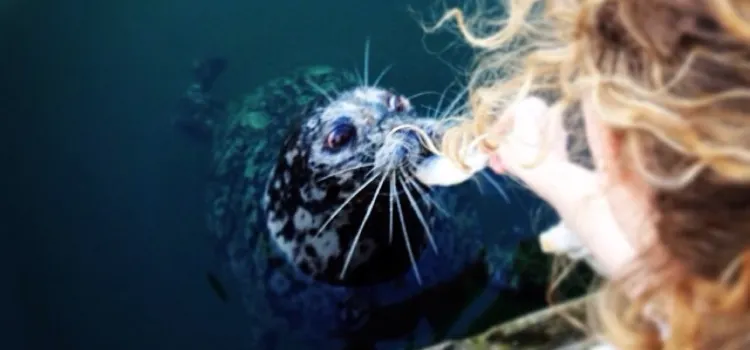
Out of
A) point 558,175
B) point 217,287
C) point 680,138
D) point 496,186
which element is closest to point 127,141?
point 217,287

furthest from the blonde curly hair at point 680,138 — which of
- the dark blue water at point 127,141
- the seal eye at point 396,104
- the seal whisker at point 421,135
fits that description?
the dark blue water at point 127,141

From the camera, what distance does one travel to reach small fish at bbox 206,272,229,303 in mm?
1034

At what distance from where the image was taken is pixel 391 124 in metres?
1.01

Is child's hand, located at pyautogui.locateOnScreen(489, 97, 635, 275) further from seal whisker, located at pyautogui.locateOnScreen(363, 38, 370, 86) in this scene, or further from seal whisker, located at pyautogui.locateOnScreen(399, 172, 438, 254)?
seal whisker, located at pyautogui.locateOnScreen(363, 38, 370, 86)

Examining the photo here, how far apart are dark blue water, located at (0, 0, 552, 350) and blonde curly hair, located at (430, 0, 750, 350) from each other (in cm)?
52

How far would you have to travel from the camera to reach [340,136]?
1.00 m

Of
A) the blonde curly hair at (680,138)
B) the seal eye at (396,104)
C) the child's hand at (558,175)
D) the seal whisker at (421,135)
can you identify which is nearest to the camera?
the blonde curly hair at (680,138)

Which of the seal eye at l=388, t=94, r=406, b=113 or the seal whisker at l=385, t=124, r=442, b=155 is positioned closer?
the seal whisker at l=385, t=124, r=442, b=155

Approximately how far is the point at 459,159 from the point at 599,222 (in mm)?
205

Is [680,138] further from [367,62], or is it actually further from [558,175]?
[367,62]

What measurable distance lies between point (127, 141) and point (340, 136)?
0.28m

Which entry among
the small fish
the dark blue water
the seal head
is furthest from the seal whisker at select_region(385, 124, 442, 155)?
the small fish

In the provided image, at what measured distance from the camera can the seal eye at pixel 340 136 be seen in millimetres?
1000

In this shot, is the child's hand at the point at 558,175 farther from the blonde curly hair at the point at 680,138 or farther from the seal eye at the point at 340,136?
the seal eye at the point at 340,136
